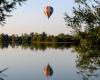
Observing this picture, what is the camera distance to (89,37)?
17.1 metres

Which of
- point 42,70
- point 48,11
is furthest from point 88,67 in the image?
point 48,11

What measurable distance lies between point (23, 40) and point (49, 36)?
1352 centimetres

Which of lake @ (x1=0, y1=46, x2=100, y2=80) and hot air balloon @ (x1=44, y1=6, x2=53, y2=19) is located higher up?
hot air balloon @ (x1=44, y1=6, x2=53, y2=19)

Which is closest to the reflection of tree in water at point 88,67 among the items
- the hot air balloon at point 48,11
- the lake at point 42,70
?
the lake at point 42,70

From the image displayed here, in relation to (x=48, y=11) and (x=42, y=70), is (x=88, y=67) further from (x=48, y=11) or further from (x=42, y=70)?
(x=48, y=11)

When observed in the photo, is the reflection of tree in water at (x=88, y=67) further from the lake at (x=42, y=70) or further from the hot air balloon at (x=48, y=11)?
the hot air balloon at (x=48, y=11)

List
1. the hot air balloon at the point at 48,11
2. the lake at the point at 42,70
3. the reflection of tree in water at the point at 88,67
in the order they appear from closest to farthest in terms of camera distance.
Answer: the reflection of tree in water at the point at 88,67, the lake at the point at 42,70, the hot air balloon at the point at 48,11

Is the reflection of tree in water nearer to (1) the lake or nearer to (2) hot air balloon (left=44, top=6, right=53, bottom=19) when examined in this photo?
(1) the lake

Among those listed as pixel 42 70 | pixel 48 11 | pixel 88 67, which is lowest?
pixel 42 70

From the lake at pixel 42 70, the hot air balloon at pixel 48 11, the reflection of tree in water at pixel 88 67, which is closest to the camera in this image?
the reflection of tree in water at pixel 88 67

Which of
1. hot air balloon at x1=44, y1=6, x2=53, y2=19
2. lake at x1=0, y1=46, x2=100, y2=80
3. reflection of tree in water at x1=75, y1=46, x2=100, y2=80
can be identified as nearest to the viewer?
reflection of tree in water at x1=75, y1=46, x2=100, y2=80

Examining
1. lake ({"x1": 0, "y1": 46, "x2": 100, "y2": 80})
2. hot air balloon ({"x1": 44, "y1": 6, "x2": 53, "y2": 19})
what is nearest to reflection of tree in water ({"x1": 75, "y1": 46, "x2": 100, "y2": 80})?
lake ({"x1": 0, "y1": 46, "x2": 100, "y2": 80})

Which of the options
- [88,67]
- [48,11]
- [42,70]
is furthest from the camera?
[48,11]

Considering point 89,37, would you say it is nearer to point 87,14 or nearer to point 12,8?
point 87,14
